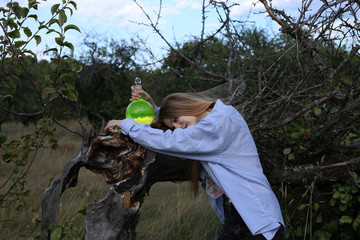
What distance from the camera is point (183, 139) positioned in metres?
2.08

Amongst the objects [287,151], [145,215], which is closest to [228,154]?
[287,151]

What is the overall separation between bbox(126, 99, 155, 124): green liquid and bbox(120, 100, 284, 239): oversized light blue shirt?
0.20m

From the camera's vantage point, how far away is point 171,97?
7.84 ft

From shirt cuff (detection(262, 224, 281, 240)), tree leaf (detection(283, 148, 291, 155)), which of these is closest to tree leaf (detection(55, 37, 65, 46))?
shirt cuff (detection(262, 224, 281, 240))

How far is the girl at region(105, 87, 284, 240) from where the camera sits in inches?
82.6

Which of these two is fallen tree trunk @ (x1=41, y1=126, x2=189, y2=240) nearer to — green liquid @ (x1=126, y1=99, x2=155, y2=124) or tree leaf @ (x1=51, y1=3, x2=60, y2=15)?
green liquid @ (x1=126, y1=99, x2=155, y2=124)

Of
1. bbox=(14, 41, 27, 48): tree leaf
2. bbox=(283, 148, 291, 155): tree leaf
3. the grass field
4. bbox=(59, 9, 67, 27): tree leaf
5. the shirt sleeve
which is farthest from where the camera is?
the grass field

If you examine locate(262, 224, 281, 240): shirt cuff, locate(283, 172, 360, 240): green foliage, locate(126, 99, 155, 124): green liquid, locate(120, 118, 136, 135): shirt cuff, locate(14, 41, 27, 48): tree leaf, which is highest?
locate(14, 41, 27, 48): tree leaf

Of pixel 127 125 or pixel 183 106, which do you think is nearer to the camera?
pixel 127 125

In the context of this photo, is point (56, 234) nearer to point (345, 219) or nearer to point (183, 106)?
point (183, 106)

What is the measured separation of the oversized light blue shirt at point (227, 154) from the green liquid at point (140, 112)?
0.20 m

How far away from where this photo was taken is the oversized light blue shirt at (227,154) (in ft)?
6.86

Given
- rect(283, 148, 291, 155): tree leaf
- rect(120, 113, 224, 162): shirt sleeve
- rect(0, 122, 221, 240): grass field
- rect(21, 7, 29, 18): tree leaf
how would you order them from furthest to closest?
rect(0, 122, 221, 240): grass field
rect(283, 148, 291, 155): tree leaf
rect(21, 7, 29, 18): tree leaf
rect(120, 113, 224, 162): shirt sleeve

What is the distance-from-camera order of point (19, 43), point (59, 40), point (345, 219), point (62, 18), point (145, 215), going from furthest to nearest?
point (145, 215), point (345, 219), point (19, 43), point (62, 18), point (59, 40)
